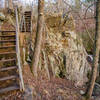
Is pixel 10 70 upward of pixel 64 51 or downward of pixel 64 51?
downward

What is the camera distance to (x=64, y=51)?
7.34 m

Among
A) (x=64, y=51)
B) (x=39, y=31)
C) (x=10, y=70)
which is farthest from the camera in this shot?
(x=64, y=51)

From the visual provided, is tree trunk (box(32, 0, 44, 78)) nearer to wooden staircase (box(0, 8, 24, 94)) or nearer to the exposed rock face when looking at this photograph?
wooden staircase (box(0, 8, 24, 94))

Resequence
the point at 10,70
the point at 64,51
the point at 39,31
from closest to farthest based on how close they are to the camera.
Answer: the point at 10,70
the point at 39,31
the point at 64,51

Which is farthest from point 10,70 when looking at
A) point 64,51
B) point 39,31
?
point 64,51

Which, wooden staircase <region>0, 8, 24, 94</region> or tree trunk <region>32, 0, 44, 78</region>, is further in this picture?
tree trunk <region>32, 0, 44, 78</region>

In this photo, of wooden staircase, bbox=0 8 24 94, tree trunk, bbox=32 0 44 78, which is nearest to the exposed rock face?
tree trunk, bbox=32 0 44 78

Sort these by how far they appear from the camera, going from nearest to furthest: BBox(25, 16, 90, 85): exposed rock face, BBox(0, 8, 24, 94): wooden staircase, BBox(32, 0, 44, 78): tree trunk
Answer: BBox(0, 8, 24, 94): wooden staircase, BBox(32, 0, 44, 78): tree trunk, BBox(25, 16, 90, 85): exposed rock face

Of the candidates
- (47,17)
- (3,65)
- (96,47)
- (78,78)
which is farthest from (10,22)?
(78,78)

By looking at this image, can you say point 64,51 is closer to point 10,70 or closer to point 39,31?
point 39,31

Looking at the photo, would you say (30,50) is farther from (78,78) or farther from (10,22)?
(78,78)

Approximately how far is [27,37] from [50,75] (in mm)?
3173

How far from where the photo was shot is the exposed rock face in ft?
22.8

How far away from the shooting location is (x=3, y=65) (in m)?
4.41
